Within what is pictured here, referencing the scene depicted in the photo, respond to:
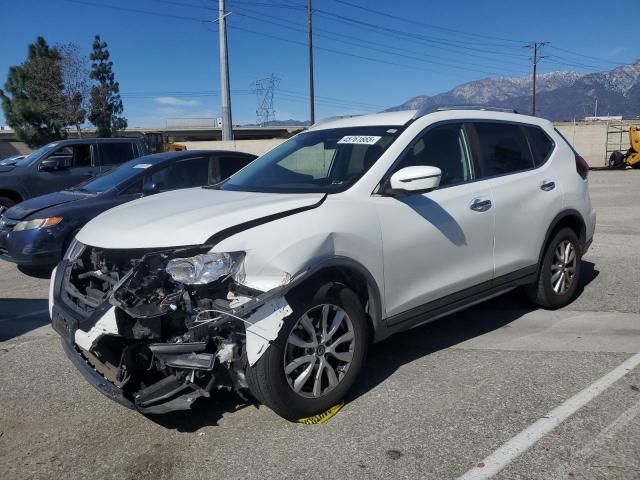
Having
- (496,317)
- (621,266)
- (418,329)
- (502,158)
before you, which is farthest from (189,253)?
(621,266)

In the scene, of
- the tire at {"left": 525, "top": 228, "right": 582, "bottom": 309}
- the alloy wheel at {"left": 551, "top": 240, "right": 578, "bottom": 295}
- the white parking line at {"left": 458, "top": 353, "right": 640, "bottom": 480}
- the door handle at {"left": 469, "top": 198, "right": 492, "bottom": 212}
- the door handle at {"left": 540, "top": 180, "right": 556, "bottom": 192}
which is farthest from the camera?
the alloy wheel at {"left": 551, "top": 240, "right": 578, "bottom": 295}

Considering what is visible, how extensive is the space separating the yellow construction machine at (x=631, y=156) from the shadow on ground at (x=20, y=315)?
28443 mm

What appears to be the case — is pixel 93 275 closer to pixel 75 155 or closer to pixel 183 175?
pixel 183 175

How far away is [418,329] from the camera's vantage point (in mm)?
5082

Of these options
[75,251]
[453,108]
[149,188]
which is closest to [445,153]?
[453,108]

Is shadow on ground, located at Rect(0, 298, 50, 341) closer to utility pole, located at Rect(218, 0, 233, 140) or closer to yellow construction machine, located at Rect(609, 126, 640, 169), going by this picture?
utility pole, located at Rect(218, 0, 233, 140)

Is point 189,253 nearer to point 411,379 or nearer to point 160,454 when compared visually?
point 160,454

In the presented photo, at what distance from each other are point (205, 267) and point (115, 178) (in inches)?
203

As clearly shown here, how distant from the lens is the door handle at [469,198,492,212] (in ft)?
14.2

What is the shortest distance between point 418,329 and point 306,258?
2174 millimetres

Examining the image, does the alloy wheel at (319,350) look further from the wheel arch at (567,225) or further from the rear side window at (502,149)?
the wheel arch at (567,225)

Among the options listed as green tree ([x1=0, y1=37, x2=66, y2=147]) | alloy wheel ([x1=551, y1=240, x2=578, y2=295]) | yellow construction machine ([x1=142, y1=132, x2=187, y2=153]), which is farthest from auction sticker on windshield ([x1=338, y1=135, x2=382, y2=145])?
green tree ([x1=0, y1=37, x2=66, y2=147])

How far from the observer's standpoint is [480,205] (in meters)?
4.39

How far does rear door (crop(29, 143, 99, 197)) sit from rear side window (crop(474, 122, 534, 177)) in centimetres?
812
